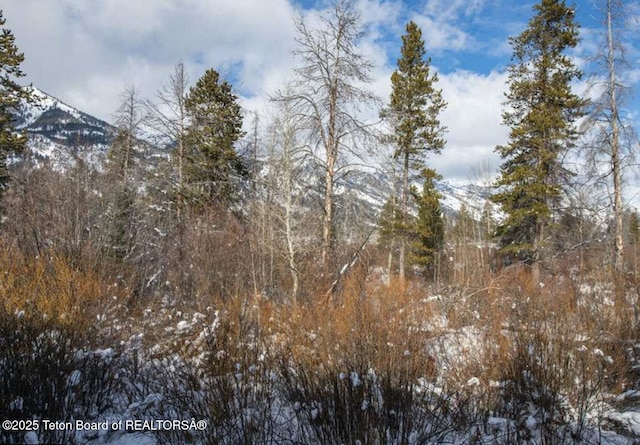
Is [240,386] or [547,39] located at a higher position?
[547,39]

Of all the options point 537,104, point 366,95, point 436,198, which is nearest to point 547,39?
point 537,104

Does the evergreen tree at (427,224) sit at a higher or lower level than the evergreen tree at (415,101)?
lower

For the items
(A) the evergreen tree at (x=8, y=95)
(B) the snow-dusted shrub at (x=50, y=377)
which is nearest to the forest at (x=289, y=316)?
(B) the snow-dusted shrub at (x=50, y=377)

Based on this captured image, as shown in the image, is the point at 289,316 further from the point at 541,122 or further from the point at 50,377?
the point at 541,122

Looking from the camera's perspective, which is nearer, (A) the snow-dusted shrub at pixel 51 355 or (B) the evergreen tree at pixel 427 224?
(A) the snow-dusted shrub at pixel 51 355

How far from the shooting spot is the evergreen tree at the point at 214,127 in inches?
542

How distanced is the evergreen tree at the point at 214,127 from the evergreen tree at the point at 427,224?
30.0ft

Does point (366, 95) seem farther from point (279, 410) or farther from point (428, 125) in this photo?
point (428, 125)

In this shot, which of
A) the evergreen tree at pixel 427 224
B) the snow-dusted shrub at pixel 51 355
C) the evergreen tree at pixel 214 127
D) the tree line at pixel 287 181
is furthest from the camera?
the evergreen tree at pixel 427 224

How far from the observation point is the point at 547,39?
53.5 feet

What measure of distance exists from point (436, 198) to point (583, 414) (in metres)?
18.7

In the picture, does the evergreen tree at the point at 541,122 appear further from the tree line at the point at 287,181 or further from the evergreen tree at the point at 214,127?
the evergreen tree at the point at 214,127

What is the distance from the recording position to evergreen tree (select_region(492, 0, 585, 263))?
1605 centimetres

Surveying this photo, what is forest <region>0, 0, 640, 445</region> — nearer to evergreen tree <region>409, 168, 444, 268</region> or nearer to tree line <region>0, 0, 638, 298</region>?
tree line <region>0, 0, 638, 298</region>
